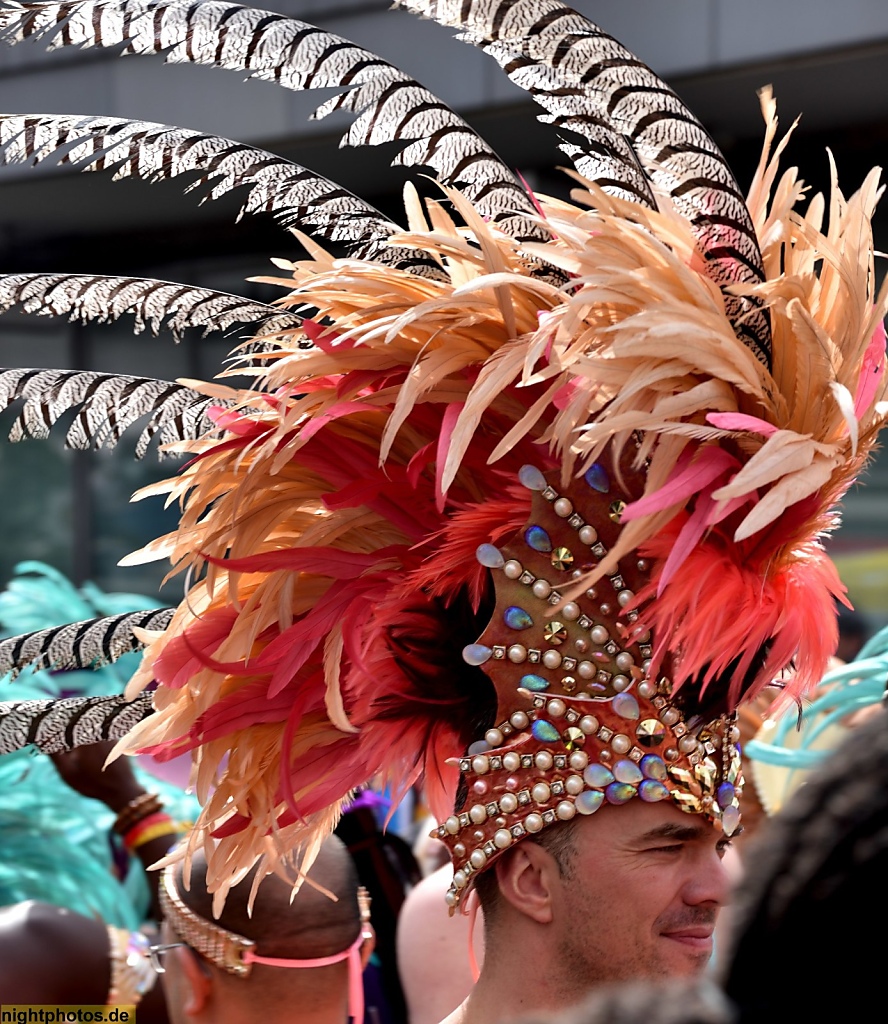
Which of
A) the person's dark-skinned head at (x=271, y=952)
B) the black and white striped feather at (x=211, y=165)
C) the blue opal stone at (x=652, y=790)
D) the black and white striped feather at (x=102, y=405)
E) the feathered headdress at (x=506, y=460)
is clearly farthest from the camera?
the person's dark-skinned head at (x=271, y=952)

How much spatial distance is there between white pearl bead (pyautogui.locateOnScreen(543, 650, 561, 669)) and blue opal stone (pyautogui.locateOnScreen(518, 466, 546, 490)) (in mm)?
234

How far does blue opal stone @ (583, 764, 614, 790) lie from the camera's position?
1.78 m

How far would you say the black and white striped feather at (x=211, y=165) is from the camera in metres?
2.04

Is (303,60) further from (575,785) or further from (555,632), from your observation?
(575,785)

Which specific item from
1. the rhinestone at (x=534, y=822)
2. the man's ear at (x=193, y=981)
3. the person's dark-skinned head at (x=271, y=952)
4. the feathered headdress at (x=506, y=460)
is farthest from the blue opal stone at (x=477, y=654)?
the man's ear at (x=193, y=981)

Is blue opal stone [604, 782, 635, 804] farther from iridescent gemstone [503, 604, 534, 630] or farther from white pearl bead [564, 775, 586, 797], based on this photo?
iridescent gemstone [503, 604, 534, 630]

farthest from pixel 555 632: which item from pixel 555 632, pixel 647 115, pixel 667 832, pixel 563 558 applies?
pixel 647 115

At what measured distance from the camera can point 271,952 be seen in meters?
2.49

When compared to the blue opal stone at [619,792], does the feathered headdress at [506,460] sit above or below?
above

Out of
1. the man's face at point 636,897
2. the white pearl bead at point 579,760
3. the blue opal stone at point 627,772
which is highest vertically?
the white pearl bead at point 579,760

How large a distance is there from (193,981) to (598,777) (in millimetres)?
1175

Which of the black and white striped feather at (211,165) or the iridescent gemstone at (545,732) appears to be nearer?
the iridescent gemstone at (545,732)

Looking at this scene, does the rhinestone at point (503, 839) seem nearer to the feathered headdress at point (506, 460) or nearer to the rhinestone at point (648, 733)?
the feathered headdress at point (506, 460)

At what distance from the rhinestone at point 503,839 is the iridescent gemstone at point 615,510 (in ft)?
1.55
